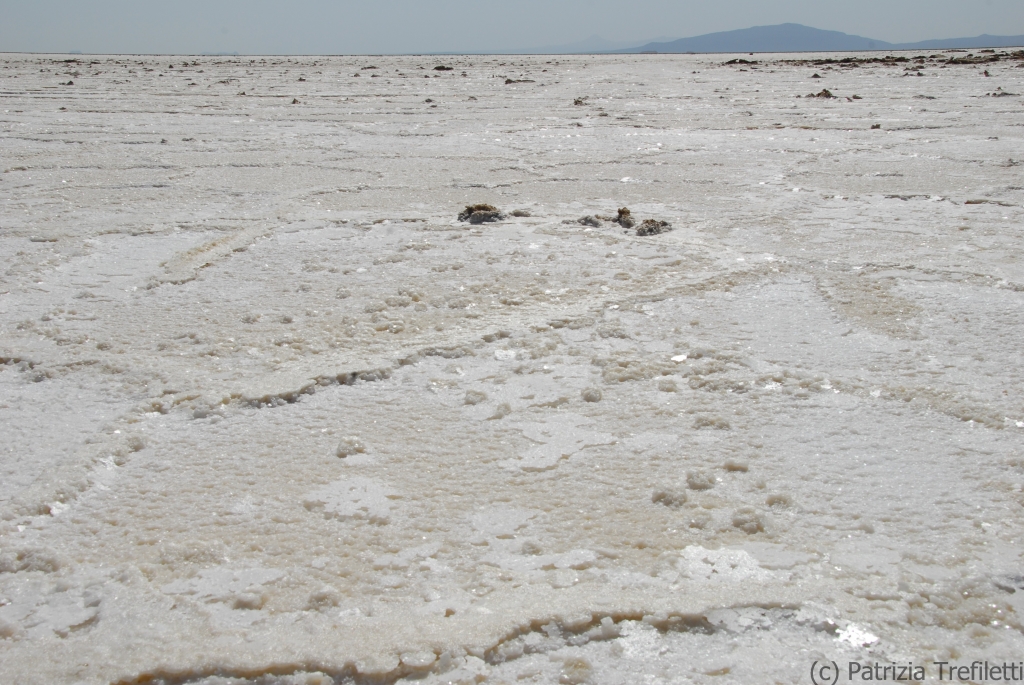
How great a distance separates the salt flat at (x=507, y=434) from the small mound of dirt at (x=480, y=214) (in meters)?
0.06

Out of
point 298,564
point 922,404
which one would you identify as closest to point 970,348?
point 922,404

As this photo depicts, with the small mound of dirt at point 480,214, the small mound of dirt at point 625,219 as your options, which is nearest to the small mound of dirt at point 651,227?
the small mound of dirt at point 625,219

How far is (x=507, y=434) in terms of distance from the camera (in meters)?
1.77

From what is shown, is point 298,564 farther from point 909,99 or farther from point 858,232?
point 909,99

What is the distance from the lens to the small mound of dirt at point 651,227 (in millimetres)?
3277

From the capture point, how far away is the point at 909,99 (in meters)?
8.51

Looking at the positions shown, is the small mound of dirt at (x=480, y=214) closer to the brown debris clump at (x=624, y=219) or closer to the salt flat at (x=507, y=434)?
the salt flat at (x=507, y=434)

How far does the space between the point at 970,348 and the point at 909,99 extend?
7.54 m

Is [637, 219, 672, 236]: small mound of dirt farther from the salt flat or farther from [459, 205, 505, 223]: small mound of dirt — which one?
[459, 205, 505, 223]: small mound of dirt

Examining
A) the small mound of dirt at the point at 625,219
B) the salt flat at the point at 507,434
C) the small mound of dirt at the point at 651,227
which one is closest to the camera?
the salt flat at the point at 507,434

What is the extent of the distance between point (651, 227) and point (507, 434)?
1779mm

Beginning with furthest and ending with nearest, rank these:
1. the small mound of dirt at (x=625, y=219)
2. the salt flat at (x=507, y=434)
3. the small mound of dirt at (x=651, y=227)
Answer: the small mound of dirt at (x=625, y=219) → the small mound of dirt at (x=651, y=227) → the salt flat at (x=507, y=434)

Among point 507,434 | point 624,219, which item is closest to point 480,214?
point 624,219

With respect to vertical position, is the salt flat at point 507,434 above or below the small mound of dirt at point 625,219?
below
